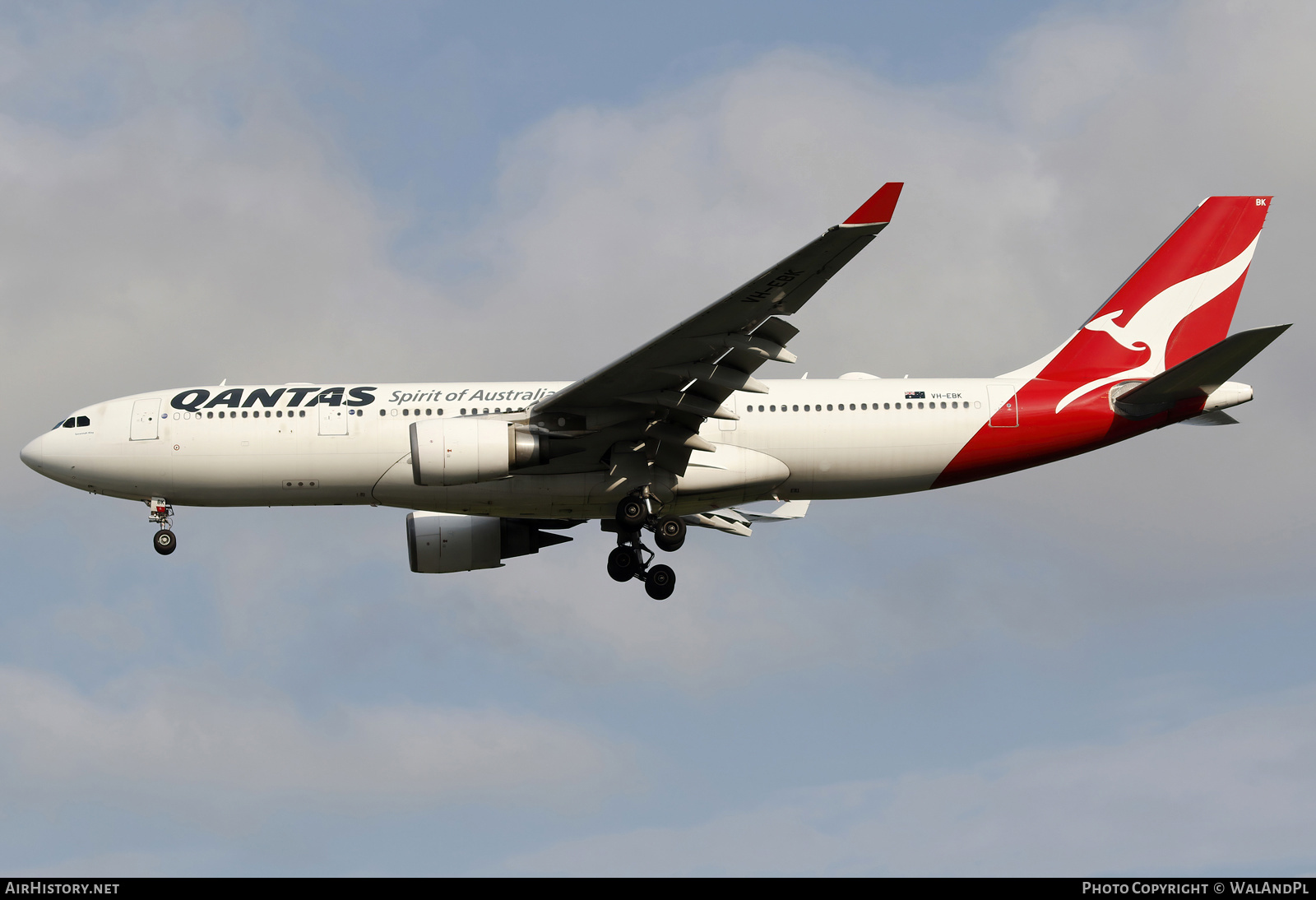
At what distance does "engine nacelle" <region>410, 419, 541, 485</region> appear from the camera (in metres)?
25.5

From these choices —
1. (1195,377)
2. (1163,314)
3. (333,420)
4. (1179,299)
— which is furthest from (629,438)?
(1179,299)

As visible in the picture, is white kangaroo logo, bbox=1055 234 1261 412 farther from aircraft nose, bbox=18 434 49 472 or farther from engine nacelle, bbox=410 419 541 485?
aircraft nose, bbox=18 434 49 472

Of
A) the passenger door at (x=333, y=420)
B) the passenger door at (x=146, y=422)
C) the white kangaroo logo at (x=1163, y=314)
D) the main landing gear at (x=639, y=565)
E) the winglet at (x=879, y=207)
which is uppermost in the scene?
the white kangaroo logo at (x=1163, y=314)

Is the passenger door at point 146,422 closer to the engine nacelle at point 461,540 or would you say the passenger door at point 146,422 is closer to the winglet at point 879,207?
the engine nacelle at point 461,540

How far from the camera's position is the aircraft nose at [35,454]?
28500 millimetres

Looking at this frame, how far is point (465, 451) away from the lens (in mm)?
25594

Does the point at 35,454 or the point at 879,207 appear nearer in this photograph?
the point at 879,207

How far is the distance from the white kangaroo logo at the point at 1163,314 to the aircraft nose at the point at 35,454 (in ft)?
71.0

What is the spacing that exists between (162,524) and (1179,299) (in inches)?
861

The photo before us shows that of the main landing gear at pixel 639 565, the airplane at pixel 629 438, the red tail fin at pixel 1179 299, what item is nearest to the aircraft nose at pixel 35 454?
the airplane at pixel 629 438

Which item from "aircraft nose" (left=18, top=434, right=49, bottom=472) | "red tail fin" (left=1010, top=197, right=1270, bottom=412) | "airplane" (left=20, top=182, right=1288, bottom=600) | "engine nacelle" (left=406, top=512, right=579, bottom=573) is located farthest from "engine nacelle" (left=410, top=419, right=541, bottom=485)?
"red tail fin" (left=1010, top=197, right=1270, bottom=412)

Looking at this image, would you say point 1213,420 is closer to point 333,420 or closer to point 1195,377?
point 1195,377
